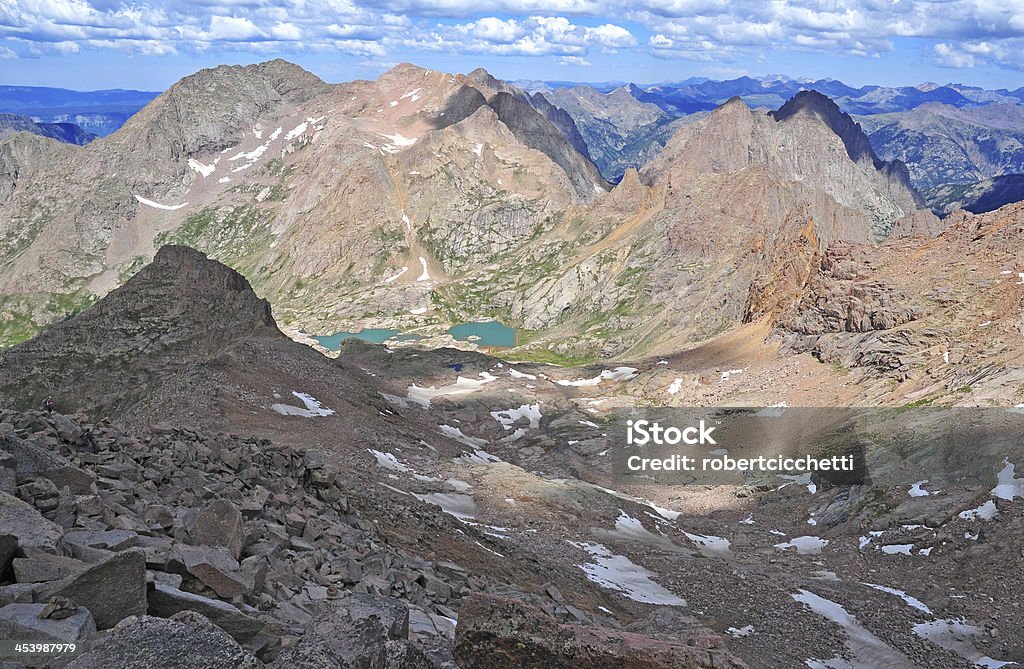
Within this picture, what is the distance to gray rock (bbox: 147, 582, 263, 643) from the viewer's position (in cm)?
1339

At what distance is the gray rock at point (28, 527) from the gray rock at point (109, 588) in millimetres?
1646

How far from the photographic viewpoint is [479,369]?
127188mm

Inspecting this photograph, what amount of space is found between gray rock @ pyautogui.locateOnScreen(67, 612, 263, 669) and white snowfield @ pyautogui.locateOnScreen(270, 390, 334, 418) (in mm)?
49735

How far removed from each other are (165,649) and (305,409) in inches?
2099

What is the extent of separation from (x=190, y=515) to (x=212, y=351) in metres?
55.8

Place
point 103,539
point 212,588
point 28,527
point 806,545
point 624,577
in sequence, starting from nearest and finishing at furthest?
point 28,527 < point 103,539 < point 212,588 < point 624,577 < point 806,545

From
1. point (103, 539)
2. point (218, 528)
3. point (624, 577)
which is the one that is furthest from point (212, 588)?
point (624, 577)

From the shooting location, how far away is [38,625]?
11477mm

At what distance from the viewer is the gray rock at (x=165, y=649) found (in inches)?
409

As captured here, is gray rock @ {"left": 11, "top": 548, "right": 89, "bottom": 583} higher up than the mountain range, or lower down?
higher up

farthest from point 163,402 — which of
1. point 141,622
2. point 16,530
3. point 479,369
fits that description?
point 479,369

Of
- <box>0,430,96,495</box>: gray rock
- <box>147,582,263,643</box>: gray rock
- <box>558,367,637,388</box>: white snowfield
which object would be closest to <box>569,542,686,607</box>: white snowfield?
<box>0,430,96,495</box>: gray rock

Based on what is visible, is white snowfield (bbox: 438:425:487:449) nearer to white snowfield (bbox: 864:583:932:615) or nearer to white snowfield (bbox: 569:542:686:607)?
white snowfield (bbox: 569:542:686:607)

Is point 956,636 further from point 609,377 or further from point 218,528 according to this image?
point 609,377
